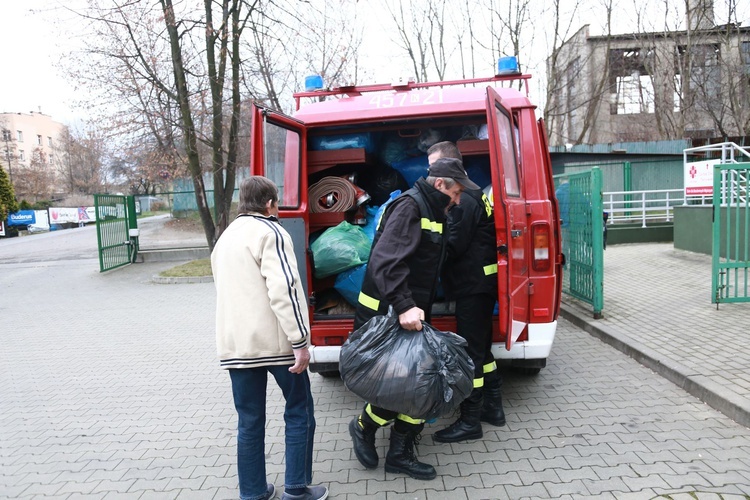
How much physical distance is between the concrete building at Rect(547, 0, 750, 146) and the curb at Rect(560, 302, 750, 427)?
14.6m

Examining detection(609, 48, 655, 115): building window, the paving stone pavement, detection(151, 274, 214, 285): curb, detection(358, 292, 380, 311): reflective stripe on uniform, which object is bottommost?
the paving stone pavement

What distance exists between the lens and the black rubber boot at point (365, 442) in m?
3.33

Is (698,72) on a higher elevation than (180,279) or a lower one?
higher

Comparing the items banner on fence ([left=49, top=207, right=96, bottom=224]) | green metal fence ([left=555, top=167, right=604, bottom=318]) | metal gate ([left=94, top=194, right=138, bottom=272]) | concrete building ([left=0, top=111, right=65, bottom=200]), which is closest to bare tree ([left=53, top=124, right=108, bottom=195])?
concrete building ([left=0, top=111, right=65, bottom=200])

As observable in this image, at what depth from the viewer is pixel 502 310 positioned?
3379 mm

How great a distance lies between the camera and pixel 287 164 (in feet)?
14.4

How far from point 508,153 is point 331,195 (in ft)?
5.51

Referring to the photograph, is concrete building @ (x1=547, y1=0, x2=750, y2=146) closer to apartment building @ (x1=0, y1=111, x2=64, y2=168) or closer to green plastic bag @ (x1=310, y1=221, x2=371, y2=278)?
green plastic bag @ (x1=310, y1=221, x2=371, y2=278)

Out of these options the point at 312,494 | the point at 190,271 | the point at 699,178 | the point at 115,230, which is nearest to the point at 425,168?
the point at 312,494

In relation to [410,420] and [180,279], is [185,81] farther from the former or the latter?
[410,420]

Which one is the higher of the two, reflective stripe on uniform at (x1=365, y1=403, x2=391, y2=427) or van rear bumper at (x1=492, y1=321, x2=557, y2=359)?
van rear bumper at (x1=492, y1=321, x2=557, y2=359)

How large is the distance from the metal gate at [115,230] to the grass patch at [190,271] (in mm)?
1992

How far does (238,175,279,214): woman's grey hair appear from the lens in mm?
2893

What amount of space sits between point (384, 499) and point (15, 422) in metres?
3.34
